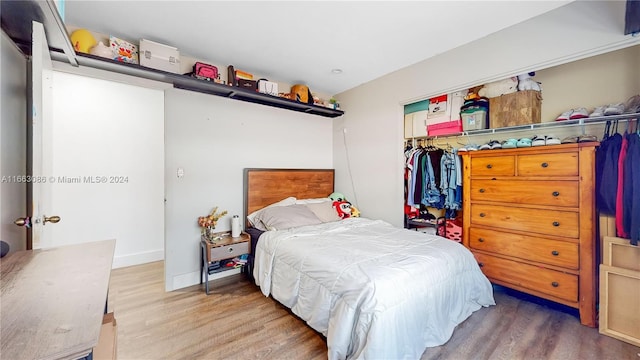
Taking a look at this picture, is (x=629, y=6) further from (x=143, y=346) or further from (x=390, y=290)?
(x=143, y=346)

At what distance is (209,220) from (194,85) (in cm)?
146

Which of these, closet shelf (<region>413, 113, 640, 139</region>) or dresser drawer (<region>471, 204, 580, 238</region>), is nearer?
closet shelf (<region>413, 113, 640, 139</region>)

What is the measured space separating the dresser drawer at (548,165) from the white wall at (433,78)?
2.54ft

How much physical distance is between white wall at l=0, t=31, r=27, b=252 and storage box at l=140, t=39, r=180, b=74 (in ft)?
2.78

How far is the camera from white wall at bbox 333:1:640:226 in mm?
1913

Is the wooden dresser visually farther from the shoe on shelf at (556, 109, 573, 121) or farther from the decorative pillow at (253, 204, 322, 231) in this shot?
the decorative pillow at (253, 204, 322, 231)

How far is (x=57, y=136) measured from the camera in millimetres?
2891

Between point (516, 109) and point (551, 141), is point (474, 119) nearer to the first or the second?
point (516, 109)

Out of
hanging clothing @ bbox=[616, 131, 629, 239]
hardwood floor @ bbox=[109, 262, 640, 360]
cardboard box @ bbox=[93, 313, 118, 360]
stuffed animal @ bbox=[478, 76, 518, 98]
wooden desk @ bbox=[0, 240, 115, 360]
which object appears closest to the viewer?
wooden desk @ bbox=[0, 240, 115, 360]

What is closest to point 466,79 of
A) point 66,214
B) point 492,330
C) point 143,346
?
point 492,330

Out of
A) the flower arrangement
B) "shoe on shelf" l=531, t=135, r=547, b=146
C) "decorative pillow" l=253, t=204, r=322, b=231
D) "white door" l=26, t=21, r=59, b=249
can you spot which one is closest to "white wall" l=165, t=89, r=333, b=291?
the flower arrangement

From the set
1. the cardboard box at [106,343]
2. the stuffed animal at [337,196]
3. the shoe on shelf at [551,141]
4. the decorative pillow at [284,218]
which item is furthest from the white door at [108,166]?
the shoe on shelf at [551,141]

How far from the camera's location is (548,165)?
2.20 metres

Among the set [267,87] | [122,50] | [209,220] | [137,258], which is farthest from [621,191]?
[137,258]
